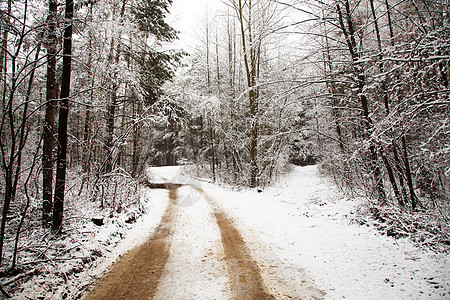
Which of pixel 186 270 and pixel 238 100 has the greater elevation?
pixel 238 100

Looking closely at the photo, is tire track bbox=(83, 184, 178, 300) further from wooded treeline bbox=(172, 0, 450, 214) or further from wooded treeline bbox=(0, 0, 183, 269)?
wooded treeline bbox=(172, 0, 450, 214)

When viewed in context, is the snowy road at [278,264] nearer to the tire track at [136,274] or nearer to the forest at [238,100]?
the tire track at [136,274]

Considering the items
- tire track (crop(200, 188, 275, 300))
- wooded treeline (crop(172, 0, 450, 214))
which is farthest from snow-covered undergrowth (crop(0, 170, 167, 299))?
wooded treeline (crop(172, 0, 450, 214))

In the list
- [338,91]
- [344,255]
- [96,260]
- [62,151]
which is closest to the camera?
[344,255]

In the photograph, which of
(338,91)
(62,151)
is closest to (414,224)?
(338,91)

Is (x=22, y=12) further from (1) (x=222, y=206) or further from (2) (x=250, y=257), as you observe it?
(1) (x=222, y=206)

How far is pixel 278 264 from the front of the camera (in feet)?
12.5

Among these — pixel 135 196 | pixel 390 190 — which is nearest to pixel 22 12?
pixel 135 196

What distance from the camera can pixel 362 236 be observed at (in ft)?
14.9

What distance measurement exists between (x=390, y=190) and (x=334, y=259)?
117 inches

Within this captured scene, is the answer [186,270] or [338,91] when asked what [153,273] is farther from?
[338,91]

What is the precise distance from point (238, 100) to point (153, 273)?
6.92m

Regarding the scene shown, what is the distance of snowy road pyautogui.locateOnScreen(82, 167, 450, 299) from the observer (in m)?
2.99

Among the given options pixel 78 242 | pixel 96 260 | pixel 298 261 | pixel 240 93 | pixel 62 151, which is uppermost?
pixel 240 93
